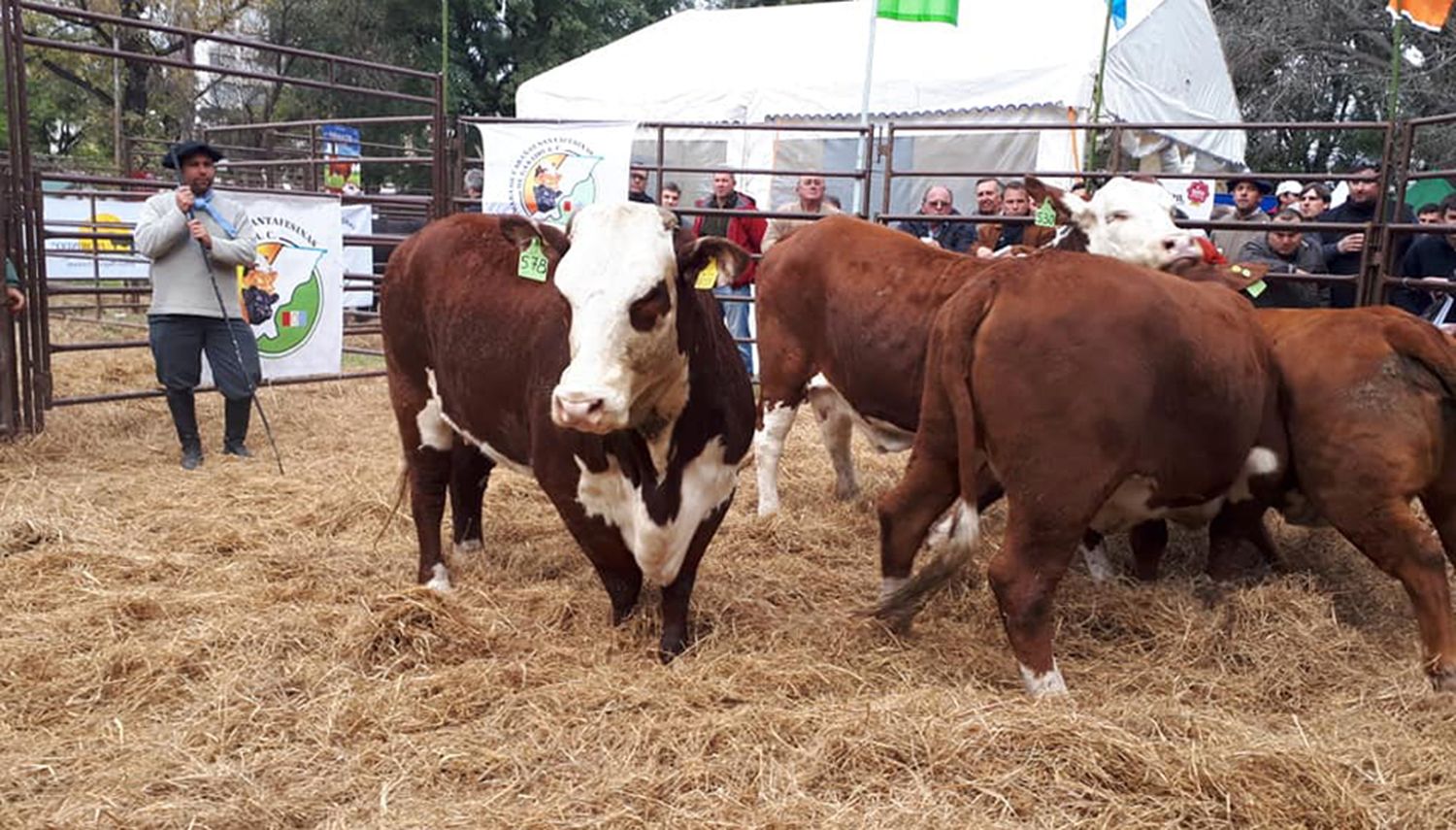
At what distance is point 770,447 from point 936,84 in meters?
9.39

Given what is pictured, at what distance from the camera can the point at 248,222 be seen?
6645mm

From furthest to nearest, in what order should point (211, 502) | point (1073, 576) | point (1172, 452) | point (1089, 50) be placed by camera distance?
point (1089, 50) < point (211, 502) < point (1073, 576) < point (1172, 452)

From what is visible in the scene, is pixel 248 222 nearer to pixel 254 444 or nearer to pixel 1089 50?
pixel 254 444

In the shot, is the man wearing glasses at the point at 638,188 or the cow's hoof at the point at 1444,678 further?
the man wearing glasses at the point at 638,188

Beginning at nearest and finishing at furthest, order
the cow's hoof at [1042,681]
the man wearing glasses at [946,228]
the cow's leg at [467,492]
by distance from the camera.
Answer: the cow's hoof at [1042,681], the cow's leg at [467,492], the man wearing glasses at [946,228]

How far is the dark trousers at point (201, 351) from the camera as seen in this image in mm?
6395

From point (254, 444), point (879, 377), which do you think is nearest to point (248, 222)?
point (254, 444)

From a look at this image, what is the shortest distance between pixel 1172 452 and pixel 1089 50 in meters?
10.6

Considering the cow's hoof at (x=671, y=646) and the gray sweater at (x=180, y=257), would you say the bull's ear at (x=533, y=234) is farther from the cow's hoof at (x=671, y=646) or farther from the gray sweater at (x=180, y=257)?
the gray sweater at (x=180, y=257)

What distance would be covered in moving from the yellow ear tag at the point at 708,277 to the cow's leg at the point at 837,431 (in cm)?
207

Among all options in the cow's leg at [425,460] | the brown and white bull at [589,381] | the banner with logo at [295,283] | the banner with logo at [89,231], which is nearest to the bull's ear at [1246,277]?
the brown and white bull at [589,381]

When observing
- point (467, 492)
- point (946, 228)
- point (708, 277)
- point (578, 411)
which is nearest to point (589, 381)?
point (578, 411)

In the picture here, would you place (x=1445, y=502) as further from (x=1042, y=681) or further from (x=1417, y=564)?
(x=1042, y=681)

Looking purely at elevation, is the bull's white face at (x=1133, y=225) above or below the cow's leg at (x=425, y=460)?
above
